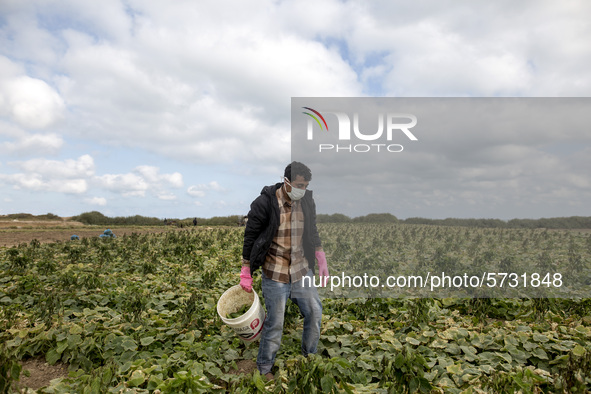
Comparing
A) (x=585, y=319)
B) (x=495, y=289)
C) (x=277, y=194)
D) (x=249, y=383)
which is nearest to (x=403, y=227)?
(x=495, y=289)

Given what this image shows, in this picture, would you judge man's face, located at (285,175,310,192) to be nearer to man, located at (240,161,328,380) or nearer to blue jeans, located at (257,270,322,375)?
man, located at (240,161,328,380)

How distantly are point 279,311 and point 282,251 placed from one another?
62 centimetres

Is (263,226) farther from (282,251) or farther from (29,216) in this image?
(29,216)

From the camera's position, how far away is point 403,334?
4816 mm

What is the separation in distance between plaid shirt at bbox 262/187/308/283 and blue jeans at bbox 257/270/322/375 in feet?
0.29

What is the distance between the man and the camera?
3.71 m

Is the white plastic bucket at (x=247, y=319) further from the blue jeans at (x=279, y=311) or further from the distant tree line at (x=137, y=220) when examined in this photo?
the distant tree line at (x=137, y=220)

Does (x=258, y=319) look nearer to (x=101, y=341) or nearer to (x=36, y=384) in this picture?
(x=101, y=341)

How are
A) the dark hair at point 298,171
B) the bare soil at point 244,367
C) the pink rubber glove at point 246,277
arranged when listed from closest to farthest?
the dark hair at point 298,171
the pink rubber glove at point 246,277
the bare soil at point 244,367

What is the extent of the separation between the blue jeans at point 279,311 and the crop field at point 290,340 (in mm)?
193

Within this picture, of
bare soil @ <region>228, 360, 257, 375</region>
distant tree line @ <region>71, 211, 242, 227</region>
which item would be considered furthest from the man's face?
distant tree line @ <region>71, 211, 242, 227</region>

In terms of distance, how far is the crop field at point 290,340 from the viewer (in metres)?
2.90

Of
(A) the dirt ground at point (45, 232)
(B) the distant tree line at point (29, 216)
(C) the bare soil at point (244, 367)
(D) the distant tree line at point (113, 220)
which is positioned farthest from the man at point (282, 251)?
(B) the distant tree line at point (29, 216)

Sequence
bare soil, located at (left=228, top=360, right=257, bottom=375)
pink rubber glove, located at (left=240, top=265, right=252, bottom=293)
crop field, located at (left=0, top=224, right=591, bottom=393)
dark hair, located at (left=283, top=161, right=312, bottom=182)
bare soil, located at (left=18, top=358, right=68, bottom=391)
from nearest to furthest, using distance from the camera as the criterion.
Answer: crop field, located at (left=0, top=224, right=591, bottom=393) < dark hair, located at (left=283, top=161, right=312, bottom=182) < pink rubber glove, located at (left=240, top=265, right=252, bottom=293) < bare soil, located at (left=18, top=358, right=68, bottom=391) < bare soil, located at (left=228, top=360, right=257, bottom=375)
